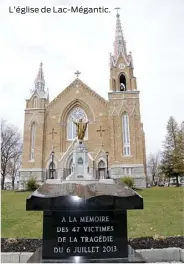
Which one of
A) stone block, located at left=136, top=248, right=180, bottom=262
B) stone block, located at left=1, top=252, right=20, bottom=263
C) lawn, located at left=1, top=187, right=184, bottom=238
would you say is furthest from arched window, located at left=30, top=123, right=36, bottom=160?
stone block, located at left=136, top=248, right=180, bottom=262

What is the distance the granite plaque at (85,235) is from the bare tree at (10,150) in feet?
110

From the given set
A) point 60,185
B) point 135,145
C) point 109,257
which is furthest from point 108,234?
point 135,145

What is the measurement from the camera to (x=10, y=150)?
39.8m

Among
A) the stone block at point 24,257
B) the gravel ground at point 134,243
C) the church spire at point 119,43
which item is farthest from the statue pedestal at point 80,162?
the stone block at point 24,257

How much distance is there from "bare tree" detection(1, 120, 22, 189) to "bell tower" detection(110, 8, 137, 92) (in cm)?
1790

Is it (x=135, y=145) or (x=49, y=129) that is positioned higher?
(x=49, y=129)

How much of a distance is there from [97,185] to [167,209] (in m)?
8.11

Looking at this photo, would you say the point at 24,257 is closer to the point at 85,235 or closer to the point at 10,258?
the point at 10,258

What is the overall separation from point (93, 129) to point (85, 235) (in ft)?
87.5

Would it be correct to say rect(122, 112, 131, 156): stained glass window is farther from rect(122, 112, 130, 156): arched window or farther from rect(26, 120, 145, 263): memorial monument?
rect(26, 120, 145, 263): memorial monument

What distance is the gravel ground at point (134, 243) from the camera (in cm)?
582

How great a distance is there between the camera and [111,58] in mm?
33062

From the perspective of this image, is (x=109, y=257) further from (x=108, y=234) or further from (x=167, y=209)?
(x=167, y=209)

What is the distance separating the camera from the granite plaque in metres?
4.44
